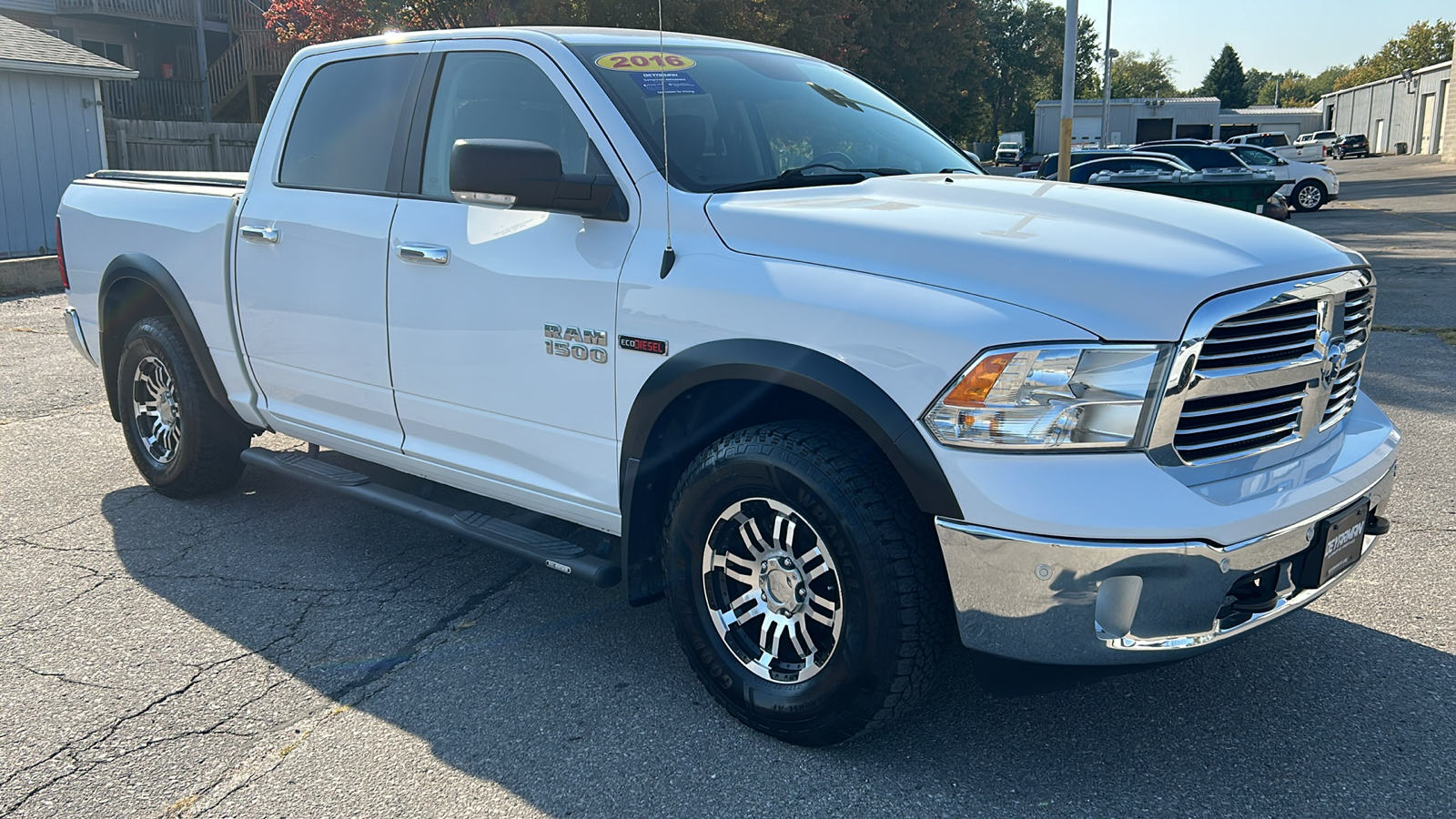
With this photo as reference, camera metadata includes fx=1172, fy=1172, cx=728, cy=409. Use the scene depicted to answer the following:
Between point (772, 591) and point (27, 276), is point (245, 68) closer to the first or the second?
point (27, 276)

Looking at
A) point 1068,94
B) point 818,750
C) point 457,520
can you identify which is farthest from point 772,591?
point 1068,94

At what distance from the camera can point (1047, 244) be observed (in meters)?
2.90

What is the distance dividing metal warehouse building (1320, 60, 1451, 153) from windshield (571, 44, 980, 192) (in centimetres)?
5663

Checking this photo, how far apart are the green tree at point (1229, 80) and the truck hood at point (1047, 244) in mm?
131015

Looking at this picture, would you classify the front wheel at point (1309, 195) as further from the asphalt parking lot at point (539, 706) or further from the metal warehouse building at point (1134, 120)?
the asphalt parking lot at point (539, 706)

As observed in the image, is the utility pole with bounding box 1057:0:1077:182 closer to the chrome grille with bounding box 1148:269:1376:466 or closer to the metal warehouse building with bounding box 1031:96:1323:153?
the chrome grille with bounding box 1148:269:1376:466

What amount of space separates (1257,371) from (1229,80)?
446ft

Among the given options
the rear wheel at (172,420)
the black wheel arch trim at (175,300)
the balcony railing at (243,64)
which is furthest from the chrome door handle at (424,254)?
the balcony railing at (243,64)

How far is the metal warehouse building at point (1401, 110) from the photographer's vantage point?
63.5 meters

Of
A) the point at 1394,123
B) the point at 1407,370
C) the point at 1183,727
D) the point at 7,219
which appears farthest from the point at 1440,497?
the point at 1394,123

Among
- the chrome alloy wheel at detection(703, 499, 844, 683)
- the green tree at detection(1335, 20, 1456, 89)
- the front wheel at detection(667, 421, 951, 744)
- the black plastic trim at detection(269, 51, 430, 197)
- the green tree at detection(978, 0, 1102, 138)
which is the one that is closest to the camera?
the front wheel at detection(667, 421, 951, 744)

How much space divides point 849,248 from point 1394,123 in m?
85.2

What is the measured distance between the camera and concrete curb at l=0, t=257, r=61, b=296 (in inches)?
545

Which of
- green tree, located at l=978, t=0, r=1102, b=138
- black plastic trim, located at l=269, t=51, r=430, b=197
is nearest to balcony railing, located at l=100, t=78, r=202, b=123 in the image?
black plastic trim, located at l=269, t=51, r=430, b=197
